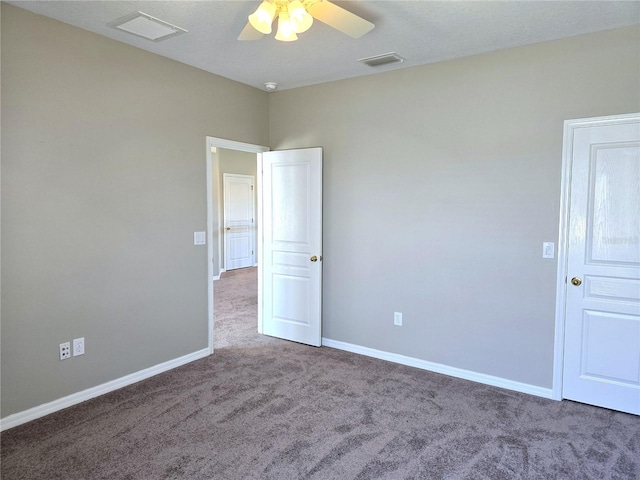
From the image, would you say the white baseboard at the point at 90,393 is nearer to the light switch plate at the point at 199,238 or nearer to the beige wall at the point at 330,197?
the beige wall at the point at 330,197

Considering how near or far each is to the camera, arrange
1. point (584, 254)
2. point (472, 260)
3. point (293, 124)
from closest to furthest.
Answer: point (584, 254)
point (472, 260)
point (293, 124)

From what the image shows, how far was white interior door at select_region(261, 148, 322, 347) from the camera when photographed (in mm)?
4332

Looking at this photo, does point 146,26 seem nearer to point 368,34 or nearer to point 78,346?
point 368,34

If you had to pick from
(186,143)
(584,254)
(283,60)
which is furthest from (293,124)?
(584,254)

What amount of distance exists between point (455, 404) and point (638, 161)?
2.15 meters

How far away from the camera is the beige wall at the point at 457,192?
10.3ft

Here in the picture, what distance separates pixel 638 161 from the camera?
2.85 meters

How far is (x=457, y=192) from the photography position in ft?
11.7

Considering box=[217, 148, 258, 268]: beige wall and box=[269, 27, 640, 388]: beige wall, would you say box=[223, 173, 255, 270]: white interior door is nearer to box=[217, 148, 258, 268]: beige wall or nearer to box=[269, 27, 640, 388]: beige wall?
box=[217, 148, 258, 268]: beige wall

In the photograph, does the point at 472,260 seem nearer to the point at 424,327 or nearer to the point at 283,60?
the point at 424,327

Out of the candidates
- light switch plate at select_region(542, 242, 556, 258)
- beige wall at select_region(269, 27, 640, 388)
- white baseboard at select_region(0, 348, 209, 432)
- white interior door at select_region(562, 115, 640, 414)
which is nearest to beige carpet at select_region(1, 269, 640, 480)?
white baseboard at select_region(0, 348, 209, 432)

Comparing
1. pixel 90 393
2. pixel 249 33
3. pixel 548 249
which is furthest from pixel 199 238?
pixel 548 249

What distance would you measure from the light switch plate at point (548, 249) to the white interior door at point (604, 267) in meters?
0.11

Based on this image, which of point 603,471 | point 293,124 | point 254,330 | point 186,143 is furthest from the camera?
point 254,330
